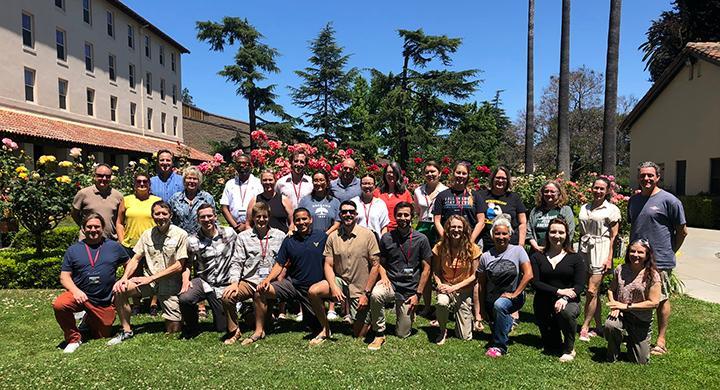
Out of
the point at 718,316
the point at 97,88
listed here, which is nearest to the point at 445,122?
the point at 97,88

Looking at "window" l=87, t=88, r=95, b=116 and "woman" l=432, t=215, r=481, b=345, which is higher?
"window" l=87, t=88, r=95, b=116

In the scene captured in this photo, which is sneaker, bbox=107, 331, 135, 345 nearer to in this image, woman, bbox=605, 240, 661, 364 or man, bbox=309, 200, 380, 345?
man, bbox=309, 200, 380, 345

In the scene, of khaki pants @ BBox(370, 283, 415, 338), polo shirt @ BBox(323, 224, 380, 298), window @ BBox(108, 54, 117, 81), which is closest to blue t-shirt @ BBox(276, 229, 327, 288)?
polo shirt @ BBox(323, 224, 380, 298)

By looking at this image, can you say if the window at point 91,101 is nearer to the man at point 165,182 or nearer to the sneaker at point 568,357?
the man at point 165,182

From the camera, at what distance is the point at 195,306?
4996mm

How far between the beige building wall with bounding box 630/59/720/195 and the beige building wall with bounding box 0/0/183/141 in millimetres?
28247

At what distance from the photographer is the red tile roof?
19141 millimetres

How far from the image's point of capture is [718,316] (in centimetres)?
569

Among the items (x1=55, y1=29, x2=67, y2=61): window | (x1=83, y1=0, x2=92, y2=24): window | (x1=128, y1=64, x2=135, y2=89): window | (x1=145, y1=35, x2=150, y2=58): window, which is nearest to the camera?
(x1=55, y1=29, x2=67, y2=61): window

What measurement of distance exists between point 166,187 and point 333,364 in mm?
3285

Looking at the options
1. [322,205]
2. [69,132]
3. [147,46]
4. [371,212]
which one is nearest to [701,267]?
[371,212]

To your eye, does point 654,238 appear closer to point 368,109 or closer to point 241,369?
point 241,369

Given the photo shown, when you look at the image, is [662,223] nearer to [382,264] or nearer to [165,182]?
[382,264]

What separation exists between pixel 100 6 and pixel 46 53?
21.0 ft
